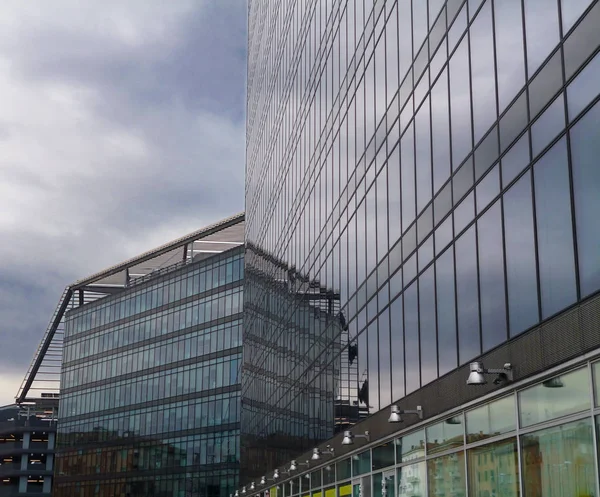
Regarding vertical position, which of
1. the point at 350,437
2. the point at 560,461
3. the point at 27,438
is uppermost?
the point at 27,438

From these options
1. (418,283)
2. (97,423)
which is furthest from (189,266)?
(418,283)

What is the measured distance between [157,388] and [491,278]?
88092 mm

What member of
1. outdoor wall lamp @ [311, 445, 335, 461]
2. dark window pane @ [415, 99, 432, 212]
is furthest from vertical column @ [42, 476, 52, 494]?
dark window pane @ [415, 99, 432, 212]

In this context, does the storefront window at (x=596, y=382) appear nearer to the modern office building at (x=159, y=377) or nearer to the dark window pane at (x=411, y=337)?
the dark window pane at (x=411, y=337)

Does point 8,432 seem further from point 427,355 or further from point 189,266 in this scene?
point 427,355

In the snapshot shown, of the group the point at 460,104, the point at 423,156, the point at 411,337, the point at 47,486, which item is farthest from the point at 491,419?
the point at 47,486

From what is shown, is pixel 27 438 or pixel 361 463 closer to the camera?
pixel 361 463

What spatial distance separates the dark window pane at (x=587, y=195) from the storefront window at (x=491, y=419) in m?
3.91

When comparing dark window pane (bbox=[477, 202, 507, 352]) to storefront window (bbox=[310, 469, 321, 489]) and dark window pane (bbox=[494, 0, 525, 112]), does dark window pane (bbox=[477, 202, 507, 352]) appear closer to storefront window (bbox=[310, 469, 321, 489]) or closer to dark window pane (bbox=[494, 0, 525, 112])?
dark window pane (bbox=[494, 0, 525, 112])

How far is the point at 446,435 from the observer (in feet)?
70.5

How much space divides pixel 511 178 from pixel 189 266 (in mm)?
85854

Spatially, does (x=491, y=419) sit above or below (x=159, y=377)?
below

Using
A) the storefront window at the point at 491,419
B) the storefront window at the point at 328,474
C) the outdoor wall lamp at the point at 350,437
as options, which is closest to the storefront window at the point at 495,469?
the storefront window at the point at 491,419

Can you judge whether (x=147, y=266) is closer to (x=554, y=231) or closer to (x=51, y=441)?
(x=51, y=441)
